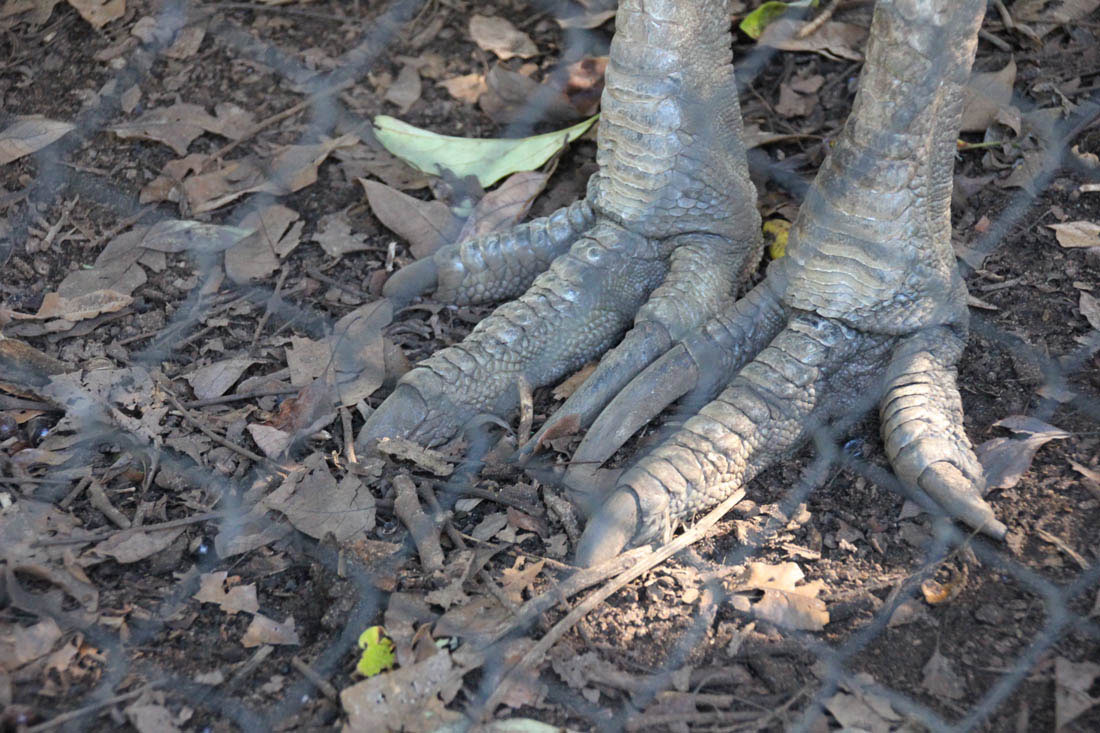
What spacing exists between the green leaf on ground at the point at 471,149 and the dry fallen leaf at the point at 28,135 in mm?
828

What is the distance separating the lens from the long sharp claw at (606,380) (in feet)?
7.44

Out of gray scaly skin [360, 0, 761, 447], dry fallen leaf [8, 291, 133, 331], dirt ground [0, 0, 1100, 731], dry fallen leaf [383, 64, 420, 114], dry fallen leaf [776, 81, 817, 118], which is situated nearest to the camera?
dirt ground [0, 0, 1100, 731]

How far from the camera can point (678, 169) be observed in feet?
8.32

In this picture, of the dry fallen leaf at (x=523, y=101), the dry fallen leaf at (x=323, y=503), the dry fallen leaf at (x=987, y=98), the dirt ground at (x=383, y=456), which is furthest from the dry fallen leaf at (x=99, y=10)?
the dry fallen leaf at (x=987, y=98)

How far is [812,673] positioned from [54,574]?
1.31 meters

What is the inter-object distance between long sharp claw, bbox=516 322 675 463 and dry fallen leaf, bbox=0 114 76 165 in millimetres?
1594

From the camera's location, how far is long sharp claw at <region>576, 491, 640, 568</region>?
2.02 meters

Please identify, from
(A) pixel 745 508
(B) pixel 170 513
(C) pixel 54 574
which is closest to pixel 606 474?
(A) pixel 745 508

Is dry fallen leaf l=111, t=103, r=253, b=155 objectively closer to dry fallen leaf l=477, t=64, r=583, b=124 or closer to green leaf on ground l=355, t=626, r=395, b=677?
dry fallen leaf l=477, t=64, r=583, b=124

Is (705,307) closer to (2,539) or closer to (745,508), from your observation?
(745,508)

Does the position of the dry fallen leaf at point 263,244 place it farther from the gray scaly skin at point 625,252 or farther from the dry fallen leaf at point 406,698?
the dry fallen leaf at point 406,698

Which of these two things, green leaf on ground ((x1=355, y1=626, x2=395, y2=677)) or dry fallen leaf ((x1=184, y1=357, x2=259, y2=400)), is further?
dry fallen leaf ((x1=184, y1=357, x2=259, y2=400))

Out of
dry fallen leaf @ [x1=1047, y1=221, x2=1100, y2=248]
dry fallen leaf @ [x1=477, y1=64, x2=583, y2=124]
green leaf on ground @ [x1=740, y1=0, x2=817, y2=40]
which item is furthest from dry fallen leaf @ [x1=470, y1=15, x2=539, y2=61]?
dry fallen leaf @ [x1=1047, y1=221, x2=1100, y2=248]

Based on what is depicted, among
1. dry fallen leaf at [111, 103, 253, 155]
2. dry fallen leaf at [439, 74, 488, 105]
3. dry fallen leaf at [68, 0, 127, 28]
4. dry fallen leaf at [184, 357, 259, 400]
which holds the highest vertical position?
dry fallen leaf at [68, 0, 127, 28]
